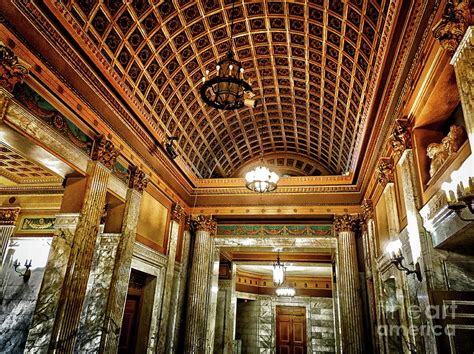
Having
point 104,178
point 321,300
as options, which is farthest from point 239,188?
point 321,300

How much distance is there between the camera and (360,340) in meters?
7.98

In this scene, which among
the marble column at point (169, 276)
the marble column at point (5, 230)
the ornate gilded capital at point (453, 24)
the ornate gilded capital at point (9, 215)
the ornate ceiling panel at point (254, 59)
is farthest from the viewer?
the ornate gilded capital at point (9, 215)

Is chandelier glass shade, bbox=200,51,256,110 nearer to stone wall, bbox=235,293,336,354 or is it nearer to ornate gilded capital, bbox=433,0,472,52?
ornate gilded capital, bbox=433,0,472,52

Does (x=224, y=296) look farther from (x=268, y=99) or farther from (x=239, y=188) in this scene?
(x=268, y=99)

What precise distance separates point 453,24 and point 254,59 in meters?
4.81

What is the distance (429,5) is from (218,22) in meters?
3.92

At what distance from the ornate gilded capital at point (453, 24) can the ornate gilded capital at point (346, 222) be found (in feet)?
20.5

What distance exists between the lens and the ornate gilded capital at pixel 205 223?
9.82 metres

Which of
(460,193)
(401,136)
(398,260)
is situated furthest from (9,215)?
(460,193)

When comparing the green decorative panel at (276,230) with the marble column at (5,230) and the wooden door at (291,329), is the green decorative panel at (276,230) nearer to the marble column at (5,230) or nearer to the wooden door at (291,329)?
the marble column at (5,230)

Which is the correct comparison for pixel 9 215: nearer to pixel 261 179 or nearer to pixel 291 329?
pixel 261 179

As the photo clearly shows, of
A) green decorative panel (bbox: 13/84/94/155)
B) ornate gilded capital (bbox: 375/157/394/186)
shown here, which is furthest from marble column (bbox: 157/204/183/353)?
ornate gilded capital (bbox: 375/157/394/186)

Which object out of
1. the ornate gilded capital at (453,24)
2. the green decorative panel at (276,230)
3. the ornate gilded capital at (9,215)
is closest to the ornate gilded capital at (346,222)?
the green decorative panel at (276,230)

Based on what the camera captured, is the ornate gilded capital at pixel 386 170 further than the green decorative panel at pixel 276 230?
No
